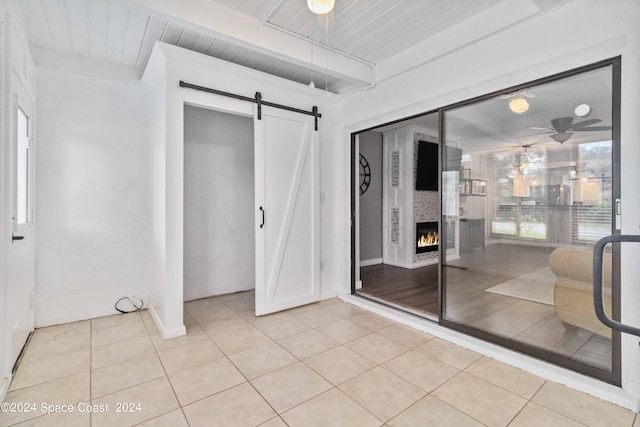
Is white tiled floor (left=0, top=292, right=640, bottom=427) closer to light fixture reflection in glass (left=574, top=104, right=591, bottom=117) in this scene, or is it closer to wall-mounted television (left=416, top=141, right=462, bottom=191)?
light fixture reflection in glass (left=574, top=104, right=591, bottom=117)

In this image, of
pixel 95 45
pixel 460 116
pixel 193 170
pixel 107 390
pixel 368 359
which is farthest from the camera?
pixel 193 170

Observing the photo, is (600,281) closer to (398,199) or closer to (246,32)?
(246,32)

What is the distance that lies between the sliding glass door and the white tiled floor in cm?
34

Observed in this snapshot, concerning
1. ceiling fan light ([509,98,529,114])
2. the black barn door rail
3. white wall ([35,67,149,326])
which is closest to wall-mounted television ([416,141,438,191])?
the black barn door rail

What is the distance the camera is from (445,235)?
294 centimetres

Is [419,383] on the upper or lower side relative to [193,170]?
lower

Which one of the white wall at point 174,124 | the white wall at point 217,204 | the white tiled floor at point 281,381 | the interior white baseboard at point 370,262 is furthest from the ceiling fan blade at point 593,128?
the interior white baseboard at point 370,262

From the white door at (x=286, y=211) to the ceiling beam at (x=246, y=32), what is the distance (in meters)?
0.68

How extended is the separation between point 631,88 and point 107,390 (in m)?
3.79

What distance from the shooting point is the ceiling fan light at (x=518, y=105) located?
93.6 inches

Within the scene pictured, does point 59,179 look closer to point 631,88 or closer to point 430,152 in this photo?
point 631,88

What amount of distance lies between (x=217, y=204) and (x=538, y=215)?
3467 mm

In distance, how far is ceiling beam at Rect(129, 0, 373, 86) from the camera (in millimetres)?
2293

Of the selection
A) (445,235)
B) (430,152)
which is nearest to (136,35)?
(445,235)
